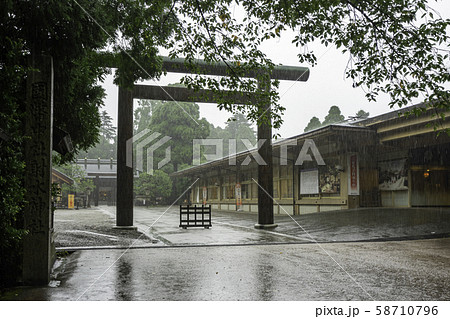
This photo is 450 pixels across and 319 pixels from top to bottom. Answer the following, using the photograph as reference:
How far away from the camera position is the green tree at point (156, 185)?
130ft

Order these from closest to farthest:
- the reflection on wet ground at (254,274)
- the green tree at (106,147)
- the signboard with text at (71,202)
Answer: the reflection on wet ground at (254,274) < the signboard with text at (71,202) < the green tree at (106,147)

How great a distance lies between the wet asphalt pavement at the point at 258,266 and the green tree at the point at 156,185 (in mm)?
27405

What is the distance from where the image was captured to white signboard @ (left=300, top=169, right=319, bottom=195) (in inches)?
765

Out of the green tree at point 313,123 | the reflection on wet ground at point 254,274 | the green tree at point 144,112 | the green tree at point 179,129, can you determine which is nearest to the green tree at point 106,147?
the green tree at point 144,112

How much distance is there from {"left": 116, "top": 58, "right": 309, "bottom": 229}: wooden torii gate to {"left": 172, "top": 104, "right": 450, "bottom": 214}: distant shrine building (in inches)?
131

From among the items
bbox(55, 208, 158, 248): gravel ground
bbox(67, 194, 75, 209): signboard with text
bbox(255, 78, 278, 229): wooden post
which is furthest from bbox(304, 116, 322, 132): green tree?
bbox(55, 208, 158, 248): gravel ground

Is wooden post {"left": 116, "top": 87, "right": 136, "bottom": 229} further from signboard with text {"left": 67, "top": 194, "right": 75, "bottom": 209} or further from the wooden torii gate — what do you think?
signboard with text {"left": 67, "top": 194, "right": 75, "bottom": 209}

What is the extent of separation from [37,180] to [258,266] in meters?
3.69

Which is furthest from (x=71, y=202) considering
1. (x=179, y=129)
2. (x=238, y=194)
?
(x=238, y=194)

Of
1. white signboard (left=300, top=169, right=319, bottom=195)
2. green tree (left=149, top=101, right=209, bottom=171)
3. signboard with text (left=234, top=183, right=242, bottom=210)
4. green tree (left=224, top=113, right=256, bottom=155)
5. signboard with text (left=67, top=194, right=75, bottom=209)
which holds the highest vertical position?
green tree (left=224, top=113, right=256, bottom=155)

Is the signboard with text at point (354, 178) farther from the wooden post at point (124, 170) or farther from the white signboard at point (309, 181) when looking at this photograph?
the wooden post at point (124, 170)

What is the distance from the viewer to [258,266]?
6453 millimetres

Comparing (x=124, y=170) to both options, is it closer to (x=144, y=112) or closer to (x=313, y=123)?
(x=313, y=123)

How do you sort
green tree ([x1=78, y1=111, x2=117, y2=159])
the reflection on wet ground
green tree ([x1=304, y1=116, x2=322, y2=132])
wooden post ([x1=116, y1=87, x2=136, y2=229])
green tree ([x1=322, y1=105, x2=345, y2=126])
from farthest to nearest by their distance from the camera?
green tree ([x1=78, y1=111, x2=117, y2=159]) → green tree ([x1=304, y1=116, x2=322, y2=132]) → green tree ([x1=322, y1=105, x2=345, y2=126]) → wooden post ([x1=116, y1=87, x2=136, y2=229]) → the reflection on wet ground
